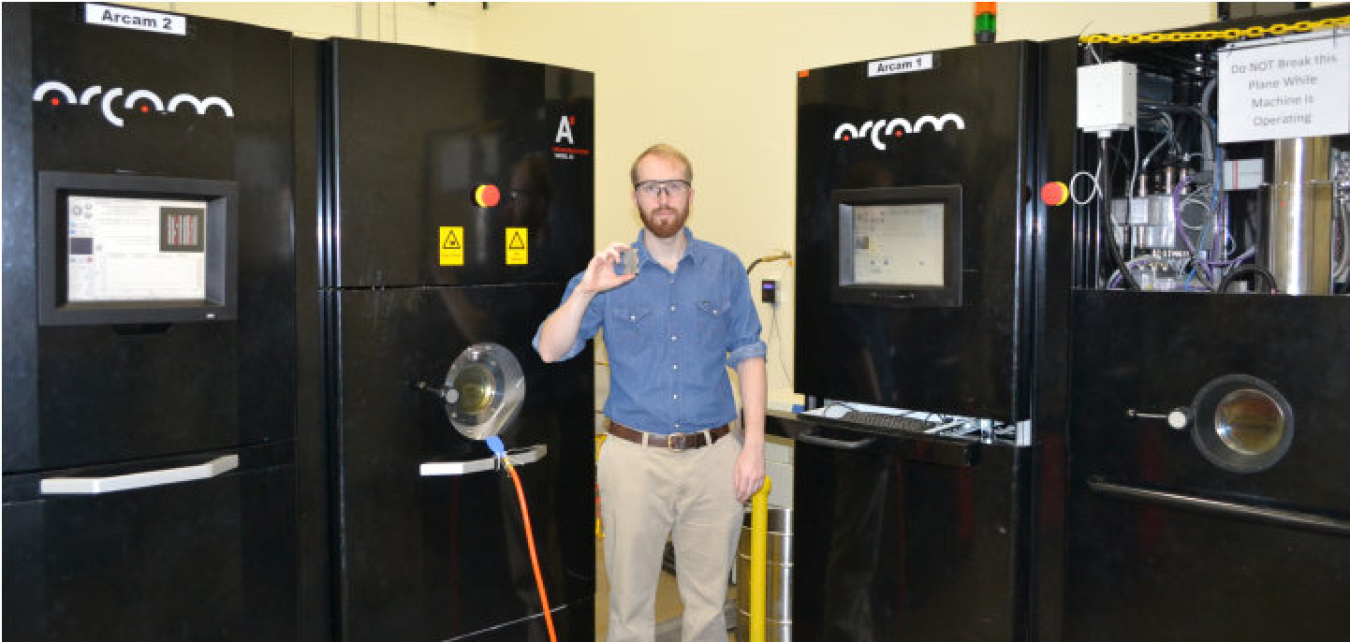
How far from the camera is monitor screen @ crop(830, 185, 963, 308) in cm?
248

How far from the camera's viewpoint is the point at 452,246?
8.55 ft

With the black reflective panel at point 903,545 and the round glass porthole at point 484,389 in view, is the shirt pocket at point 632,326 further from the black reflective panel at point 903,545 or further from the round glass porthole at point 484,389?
the black reflective panel at point 903,545

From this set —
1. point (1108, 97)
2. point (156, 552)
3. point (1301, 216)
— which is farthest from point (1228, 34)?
point (156, 552)

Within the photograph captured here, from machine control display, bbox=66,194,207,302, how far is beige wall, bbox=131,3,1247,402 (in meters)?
1.88

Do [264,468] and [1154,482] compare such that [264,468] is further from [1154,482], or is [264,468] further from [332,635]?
[1154,482]

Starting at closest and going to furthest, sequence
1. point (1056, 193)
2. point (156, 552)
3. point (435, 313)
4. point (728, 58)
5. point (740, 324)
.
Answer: point (156, 552) < point (1056, 193) < point (435, 313) < point (740, 324) < point (728, 58)

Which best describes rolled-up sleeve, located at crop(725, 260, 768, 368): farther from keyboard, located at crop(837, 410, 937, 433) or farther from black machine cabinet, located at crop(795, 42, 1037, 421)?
keyboard, located at crop(837, 410, 937, 433)

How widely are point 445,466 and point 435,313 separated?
1.24 ft

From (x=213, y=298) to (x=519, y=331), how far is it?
0.76 meters

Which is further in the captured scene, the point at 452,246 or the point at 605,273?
the point at 452,246

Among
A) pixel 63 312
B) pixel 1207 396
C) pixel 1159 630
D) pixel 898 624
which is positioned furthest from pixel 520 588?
pixel 1207 396

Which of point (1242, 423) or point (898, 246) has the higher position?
point (898, 246)

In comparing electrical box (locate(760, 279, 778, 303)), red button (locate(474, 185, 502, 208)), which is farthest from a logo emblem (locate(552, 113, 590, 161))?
electrical box (locate(760, 279, 778, 303))

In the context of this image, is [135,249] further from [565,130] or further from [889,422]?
[889,422]
